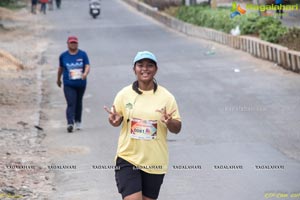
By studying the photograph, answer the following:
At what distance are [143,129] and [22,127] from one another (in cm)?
858

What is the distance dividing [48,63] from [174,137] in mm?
14842

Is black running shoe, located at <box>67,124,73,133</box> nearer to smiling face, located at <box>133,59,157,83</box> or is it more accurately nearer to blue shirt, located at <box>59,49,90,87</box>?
blue shirt, located at <box>59,49,90,87</box>

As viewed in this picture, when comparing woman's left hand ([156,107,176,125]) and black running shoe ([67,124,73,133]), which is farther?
black running shoe ([67,124,73,133])

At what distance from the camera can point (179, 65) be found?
24.8 metres

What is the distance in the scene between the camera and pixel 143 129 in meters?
6.76

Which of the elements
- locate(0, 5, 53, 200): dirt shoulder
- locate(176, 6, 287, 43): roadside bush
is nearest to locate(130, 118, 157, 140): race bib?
locate(0, 5, 53, 200): dirt shoulder

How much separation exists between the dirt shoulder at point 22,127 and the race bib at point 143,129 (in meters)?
2.99

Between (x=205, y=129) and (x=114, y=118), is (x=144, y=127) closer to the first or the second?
(x=114, y=118)

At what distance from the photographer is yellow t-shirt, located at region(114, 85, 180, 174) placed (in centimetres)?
677

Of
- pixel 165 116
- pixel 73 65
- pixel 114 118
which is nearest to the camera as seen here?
pixel 165 116

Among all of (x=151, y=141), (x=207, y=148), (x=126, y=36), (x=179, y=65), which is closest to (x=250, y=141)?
(x=207, y=148)

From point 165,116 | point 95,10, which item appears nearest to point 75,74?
point 165,116

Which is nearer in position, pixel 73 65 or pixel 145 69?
pixel 145 69

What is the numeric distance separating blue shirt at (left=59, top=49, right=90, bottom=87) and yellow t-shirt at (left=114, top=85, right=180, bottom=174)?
24.1 feet
